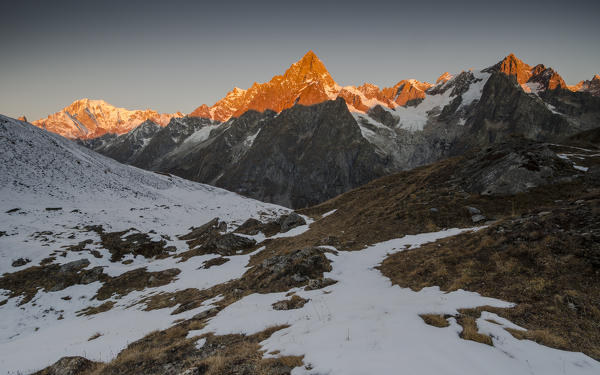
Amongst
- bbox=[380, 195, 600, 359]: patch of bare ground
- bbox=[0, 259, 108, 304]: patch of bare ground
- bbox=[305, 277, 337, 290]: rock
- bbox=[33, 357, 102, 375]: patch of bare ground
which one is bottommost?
bbox=[0, 259, 108, 304]: patch of bare ground

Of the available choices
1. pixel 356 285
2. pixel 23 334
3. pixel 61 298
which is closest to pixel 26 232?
pixel 61 298

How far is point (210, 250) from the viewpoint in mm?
31375

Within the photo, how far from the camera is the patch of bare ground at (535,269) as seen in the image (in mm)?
7590

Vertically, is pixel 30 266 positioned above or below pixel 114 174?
below

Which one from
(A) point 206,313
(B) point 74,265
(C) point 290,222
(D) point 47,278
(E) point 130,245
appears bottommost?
(D) point 47,278

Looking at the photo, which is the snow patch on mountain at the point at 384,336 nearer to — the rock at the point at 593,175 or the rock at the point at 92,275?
the rock at the point at 593,175

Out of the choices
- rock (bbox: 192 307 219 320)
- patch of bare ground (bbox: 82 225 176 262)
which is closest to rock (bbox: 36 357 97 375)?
rock (bbox: 192 307 219 320)

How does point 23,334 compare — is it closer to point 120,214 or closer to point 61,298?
point 61,298

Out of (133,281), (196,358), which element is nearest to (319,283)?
(196,358)

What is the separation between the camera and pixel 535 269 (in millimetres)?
10336

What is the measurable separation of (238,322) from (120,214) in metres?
47.5

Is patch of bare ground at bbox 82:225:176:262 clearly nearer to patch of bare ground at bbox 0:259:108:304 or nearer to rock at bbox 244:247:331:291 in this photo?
patch of bare ground at bbox 0:259:108:304

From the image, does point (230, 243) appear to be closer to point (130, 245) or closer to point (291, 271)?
point (291, 271)

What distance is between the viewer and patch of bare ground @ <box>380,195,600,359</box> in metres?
7.59
